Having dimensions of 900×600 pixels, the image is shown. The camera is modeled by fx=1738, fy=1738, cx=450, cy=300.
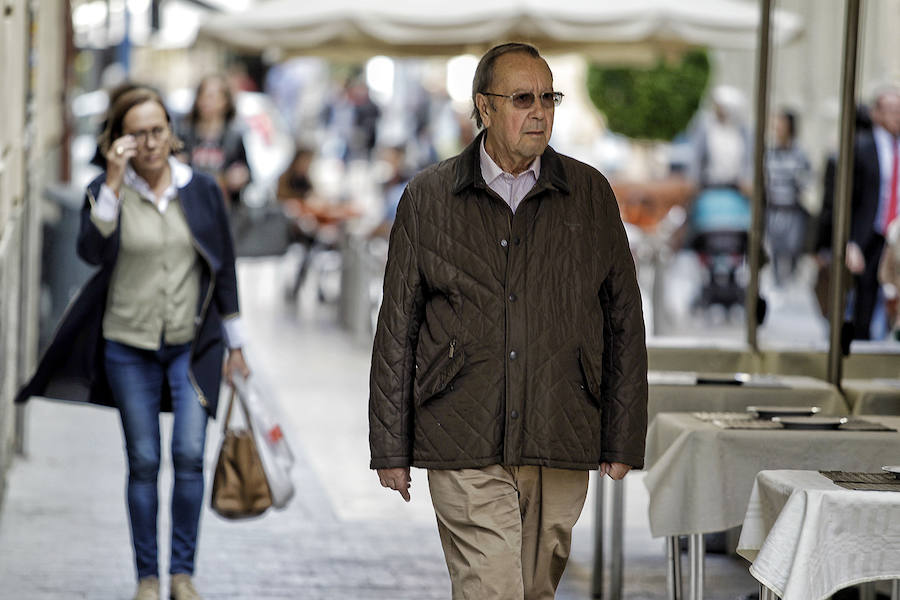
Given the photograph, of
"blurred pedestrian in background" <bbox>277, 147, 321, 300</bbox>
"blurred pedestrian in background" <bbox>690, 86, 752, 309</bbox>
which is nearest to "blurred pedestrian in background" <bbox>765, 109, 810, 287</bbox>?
"blurred pedestrian in background" <bbox>690, 86, 752, 309</bbox>

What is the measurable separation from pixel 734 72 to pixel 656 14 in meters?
10.9

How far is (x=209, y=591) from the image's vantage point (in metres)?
7.07

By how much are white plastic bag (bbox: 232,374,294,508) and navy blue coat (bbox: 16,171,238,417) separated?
0.25 meters

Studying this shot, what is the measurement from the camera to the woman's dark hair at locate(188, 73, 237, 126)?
13219 millimetres

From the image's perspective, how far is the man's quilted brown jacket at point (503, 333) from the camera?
191 inches

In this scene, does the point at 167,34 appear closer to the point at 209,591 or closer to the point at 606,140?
the point at 606,140

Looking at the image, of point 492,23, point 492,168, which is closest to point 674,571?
point 492,168

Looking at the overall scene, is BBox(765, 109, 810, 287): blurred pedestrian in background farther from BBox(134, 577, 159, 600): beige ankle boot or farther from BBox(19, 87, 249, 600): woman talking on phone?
BBox(134, 577, 159, 600): beige ankle boot

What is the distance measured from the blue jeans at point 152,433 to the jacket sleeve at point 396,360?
73.9 inches

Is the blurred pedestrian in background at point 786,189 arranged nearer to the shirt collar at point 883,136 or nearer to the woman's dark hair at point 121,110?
the shirt collar at point 883,136

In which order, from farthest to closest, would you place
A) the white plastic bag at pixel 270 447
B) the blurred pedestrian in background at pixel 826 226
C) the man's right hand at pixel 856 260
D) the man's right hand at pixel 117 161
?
the blurred pedestrian in background at pixel 826 226, the man's right hand at pixel 856 260, the white plastic bag at pixel 270 447, the man's right hand at pixel 117 161

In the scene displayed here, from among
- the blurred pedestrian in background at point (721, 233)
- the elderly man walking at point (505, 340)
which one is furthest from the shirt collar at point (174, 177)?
the blurred pedestrian in background at point (721, 233)

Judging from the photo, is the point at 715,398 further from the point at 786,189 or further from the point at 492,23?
the point at 786,189

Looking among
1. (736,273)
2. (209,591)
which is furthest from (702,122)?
(209,591)
